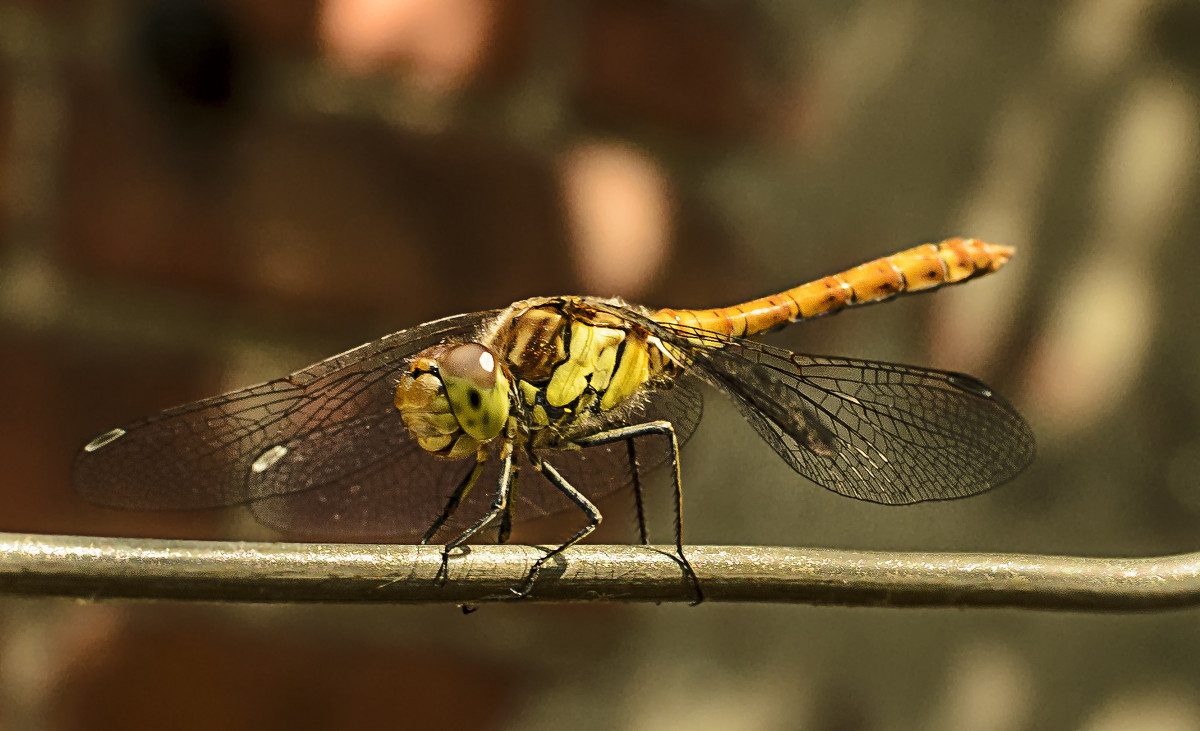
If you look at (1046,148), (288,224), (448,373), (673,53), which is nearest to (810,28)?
(673,53)

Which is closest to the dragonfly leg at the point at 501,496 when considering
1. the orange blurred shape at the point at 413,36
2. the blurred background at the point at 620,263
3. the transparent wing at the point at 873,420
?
the transparent wing at the point at 873,420

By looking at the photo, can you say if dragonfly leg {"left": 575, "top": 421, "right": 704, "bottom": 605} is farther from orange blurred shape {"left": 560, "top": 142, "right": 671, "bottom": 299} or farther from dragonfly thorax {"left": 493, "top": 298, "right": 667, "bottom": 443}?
orange blurred shape {"left": 560, "top": 142, "right": 671, "bottom": 299}

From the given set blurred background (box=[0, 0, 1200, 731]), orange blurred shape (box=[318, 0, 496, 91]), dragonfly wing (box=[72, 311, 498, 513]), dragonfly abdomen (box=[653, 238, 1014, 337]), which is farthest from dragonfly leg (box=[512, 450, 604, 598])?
orange blurred shape (box=[318, 0, 496, 91])

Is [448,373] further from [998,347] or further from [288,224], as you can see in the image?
[998,347]

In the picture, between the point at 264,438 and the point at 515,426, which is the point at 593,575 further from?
the point at 264,438

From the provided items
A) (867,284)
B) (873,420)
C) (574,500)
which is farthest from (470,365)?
(867,284)
